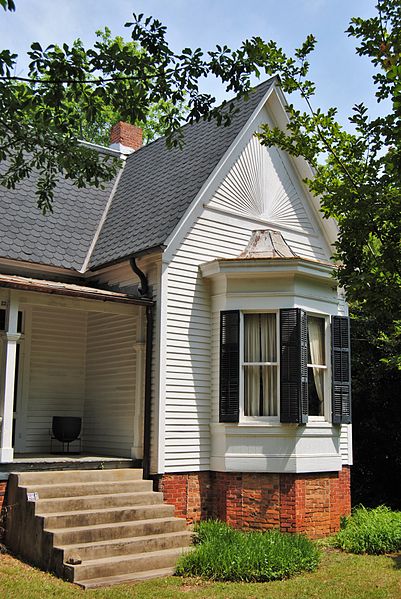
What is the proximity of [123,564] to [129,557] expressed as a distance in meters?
0.22

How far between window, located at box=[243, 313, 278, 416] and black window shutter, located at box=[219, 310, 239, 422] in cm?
20

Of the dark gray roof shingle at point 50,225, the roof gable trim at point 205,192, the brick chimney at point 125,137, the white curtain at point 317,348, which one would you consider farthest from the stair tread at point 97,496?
the brick chimney at point 125,137

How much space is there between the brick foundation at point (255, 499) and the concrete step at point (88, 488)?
0.43m

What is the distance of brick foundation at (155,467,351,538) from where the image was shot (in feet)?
35.7

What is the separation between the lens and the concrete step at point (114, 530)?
8602 millimetres

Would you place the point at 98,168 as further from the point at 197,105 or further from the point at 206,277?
the point at 206,277

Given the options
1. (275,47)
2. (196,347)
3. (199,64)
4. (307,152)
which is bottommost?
(196,347)

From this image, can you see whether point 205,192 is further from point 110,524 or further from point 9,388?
point 110,524

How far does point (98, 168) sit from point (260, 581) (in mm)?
5480

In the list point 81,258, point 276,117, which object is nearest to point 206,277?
point 81,258

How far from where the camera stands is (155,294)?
449 inches

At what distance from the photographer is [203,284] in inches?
469

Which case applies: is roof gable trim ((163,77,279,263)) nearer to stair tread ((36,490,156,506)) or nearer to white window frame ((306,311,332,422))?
white window frame ((306,311,332,422))

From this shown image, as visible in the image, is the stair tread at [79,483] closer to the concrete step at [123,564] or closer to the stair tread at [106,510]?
the stair tread at [106,510]
